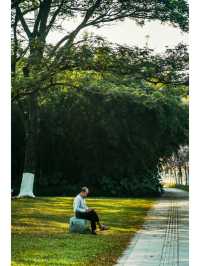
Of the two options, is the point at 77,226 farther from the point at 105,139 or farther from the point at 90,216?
the point at 105,139

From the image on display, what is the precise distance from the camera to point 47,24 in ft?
26.0

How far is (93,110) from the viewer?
413 inches

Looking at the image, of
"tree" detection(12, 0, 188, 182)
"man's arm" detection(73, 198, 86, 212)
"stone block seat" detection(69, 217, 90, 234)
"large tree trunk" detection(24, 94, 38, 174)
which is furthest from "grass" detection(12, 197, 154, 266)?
"tree" detection(12, 0, 188, 182)

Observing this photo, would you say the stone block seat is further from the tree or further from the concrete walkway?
the tree

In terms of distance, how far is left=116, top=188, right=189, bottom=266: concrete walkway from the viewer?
5514mm

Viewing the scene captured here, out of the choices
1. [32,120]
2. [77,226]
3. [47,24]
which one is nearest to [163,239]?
[77,226]

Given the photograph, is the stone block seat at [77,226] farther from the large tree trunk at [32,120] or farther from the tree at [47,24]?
the tree at [47,24]

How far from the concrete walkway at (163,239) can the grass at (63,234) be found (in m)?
0.14

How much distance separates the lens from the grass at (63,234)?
562cm

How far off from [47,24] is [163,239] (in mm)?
3227

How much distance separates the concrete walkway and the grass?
137mm

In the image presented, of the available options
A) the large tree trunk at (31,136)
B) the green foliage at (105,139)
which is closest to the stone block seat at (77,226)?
the large tree trunk at (31,136)
